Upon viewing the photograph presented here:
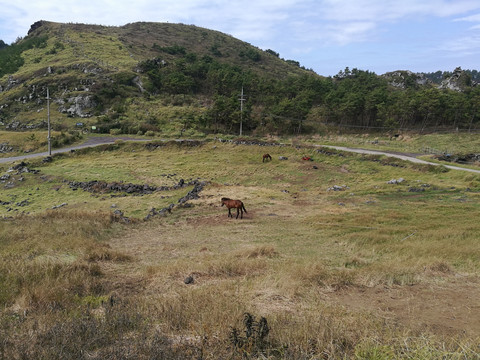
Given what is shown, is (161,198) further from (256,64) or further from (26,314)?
(256,64)

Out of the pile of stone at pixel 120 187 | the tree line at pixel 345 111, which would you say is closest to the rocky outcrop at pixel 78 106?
the tree line at pixel 345 111

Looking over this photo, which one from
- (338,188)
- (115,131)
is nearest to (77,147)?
(115,131)

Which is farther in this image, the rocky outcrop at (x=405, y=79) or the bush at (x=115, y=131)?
→ the rocky outcrop at (x=405, y=79)

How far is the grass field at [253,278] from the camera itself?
13.7 ft

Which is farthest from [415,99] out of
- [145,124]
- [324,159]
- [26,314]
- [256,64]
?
[256,64]

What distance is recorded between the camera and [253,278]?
7641 millimetres

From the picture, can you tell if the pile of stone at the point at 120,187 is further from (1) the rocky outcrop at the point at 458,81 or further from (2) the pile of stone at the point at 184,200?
(1) the rocky outcrop at the point at 458,81

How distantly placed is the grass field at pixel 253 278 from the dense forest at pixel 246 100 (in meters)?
38.3

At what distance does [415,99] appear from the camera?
57406mm

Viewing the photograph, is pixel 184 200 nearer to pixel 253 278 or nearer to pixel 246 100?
pixel 253 278

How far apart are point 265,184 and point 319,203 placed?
863 cm

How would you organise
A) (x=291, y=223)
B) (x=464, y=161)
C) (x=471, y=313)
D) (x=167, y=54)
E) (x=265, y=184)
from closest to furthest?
1. (x=471, y=313)
2. (x=291, y=223)
3. (x=265, y=184)
4. (x=464, y=161)
5. (x=167, y=54)

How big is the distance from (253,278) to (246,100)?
218 feet

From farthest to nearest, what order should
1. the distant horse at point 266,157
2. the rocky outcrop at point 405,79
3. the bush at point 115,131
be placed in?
the rocky outcrop at point 405,79
the bush at point 115,131
the distant horse at point 266,157
